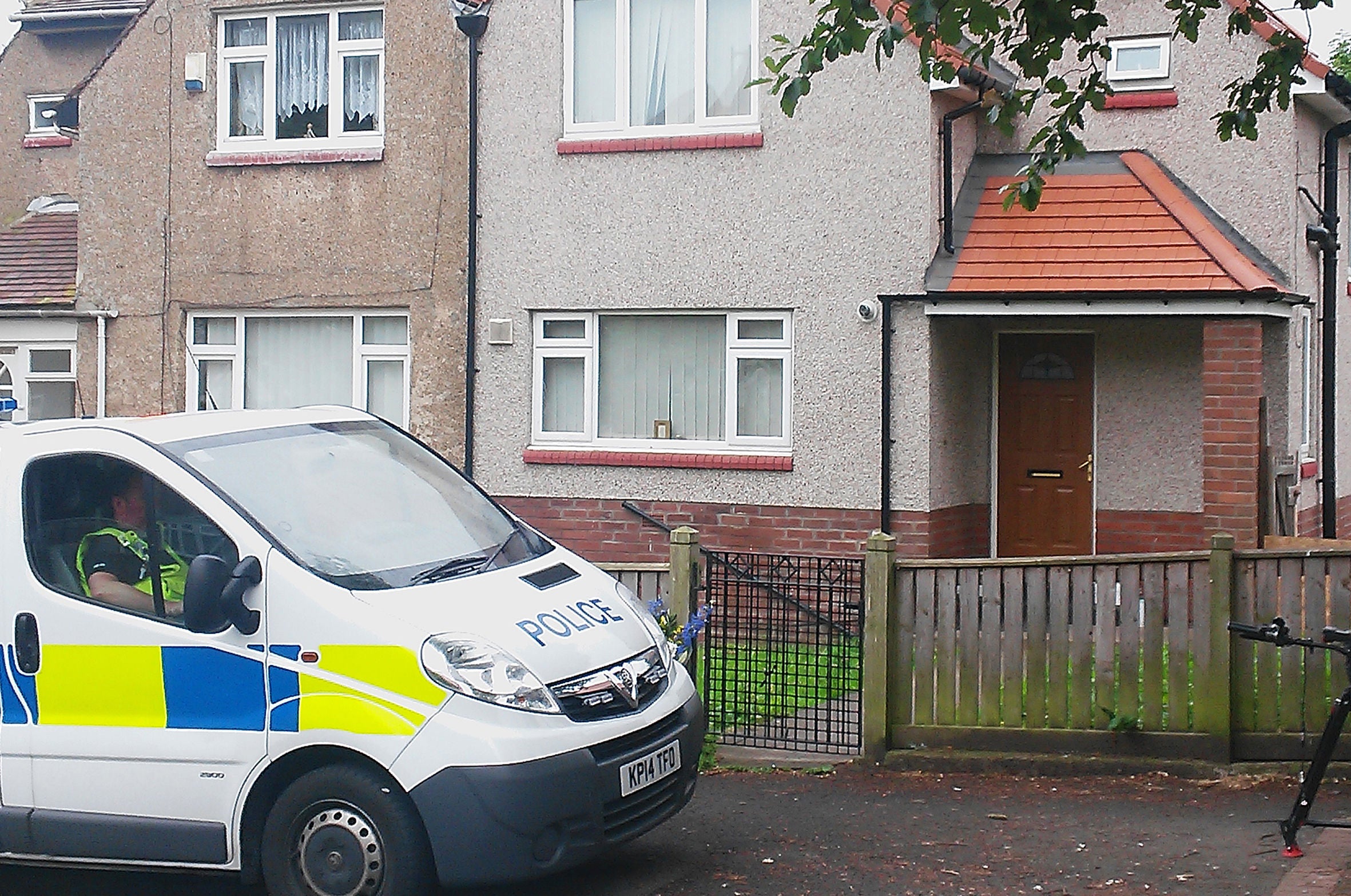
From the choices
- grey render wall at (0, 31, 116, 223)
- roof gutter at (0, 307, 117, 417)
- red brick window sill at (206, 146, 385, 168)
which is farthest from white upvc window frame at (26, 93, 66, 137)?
red brick window sill at (206, 146, 385, 168)

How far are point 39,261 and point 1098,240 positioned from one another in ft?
33.8

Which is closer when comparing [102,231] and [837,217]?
[837,217]

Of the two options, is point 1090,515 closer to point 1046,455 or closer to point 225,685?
point 1046,455

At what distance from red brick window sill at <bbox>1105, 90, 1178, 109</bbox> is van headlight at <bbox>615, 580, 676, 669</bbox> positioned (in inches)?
353

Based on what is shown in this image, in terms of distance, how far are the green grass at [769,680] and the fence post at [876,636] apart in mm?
409

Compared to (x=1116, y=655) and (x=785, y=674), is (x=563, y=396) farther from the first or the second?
(x=1116, y=655)

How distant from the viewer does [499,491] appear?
46.5 ft

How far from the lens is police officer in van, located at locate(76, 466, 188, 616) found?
5.93 m

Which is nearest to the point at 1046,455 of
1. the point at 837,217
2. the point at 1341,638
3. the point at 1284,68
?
the point at 837,217

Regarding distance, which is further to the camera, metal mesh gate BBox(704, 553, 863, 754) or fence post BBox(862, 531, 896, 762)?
metal mesh gate BBox(704, 553, 863, 754)

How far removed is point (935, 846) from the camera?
6891 millimetres

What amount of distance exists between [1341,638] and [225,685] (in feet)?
13.2

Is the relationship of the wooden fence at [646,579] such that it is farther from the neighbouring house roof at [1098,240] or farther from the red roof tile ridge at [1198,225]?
the red roof tile ridge at [1198,225]

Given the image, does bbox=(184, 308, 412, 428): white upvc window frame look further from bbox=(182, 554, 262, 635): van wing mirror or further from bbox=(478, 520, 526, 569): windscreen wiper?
bbox=(182, 554, 262, 635): van wing mirror
